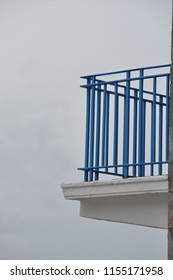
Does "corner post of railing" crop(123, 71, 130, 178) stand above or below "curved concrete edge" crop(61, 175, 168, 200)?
above

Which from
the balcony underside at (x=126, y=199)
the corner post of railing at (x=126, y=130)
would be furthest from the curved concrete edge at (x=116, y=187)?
the corner post of railing at (x=126, y=130)

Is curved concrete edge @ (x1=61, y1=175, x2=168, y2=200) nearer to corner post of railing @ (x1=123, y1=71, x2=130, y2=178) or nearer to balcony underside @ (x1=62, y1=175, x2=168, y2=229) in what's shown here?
balcony underside @ (x1=62, y1=175, x2=168, y2=229)

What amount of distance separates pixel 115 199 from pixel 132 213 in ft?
0.91

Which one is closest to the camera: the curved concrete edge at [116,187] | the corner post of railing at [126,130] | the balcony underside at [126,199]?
the curved concrete edge at [116,187]

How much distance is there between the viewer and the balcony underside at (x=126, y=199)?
17.6 metres

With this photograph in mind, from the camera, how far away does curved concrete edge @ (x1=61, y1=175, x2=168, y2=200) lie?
17.4m

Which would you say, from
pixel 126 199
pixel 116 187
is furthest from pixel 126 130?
pixel 126 199

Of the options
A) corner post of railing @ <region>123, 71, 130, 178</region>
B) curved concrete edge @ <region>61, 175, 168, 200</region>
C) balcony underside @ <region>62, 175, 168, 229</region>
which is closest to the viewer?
curved concrete edge @ <region>61, 175, 168, 200</region>

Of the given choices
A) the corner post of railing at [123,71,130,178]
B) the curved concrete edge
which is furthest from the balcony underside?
the corner post of railing at [123,71,130,178]

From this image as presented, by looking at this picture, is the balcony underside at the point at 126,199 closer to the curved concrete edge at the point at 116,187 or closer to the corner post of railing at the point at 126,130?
the curved concrete edge at the point at 116,187

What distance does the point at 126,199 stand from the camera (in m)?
18.0

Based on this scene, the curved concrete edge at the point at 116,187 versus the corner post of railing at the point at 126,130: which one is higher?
the corner post of railing at the point at 126,130
